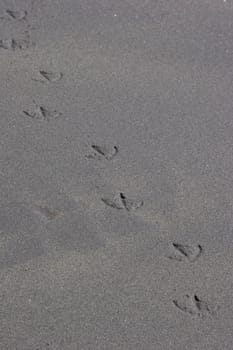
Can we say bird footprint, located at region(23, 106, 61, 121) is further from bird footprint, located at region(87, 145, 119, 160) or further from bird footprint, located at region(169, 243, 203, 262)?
bird footprint, located at region(169, 243, 203, 262)

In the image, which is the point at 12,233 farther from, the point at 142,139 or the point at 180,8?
the point at 180,8

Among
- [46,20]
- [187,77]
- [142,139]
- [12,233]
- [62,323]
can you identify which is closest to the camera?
[62,323]

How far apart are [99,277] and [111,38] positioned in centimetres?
219

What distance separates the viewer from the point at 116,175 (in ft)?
15.7

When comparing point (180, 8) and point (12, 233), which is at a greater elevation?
point (180, 8)

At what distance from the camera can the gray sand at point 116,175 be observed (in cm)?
400

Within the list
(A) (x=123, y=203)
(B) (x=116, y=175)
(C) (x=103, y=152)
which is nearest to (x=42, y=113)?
(C) (x=103, y=152)

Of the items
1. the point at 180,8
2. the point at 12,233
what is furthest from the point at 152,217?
the point at 180,8

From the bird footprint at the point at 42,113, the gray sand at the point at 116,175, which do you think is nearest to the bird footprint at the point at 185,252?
the gray sand at the point at 116,175

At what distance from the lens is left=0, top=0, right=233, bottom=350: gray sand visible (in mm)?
4004

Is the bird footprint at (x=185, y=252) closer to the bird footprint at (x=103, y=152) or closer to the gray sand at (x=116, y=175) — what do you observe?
the gray sand at (x=116, y=175)

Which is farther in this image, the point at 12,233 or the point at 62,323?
the point at 12,233

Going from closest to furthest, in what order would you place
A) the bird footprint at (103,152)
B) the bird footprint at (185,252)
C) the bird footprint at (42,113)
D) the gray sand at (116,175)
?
the gray sand at (116,175) < the bird footprint at (185,252) < the bird footprint at (103,152) < the bird footprint at (42,113)

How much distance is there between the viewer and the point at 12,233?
4.36 meters
